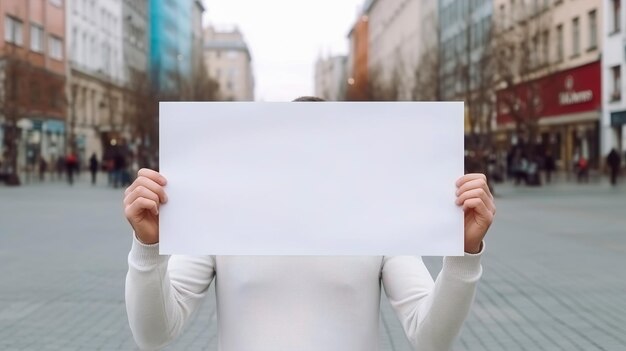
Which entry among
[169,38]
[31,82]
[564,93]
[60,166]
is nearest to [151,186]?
[31,82]

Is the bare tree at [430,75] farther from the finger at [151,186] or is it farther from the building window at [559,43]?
the finger at [151,186]

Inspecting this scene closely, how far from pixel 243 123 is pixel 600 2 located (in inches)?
1987

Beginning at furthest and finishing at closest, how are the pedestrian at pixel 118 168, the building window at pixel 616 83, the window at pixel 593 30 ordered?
the window at pixel 593 30, the building window at pixel 616 83, the pedestrian at pixel 118 168

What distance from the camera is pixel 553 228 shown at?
18.6 metres

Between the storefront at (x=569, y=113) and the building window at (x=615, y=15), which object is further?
the storefront at (x=569, y=113)

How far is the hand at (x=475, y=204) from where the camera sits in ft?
7.70

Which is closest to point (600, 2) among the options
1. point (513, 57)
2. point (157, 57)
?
point (513, 57)

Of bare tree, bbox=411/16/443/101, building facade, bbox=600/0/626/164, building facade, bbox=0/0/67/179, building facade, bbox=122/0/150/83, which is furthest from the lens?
building facade, bbox=122/0/150/83

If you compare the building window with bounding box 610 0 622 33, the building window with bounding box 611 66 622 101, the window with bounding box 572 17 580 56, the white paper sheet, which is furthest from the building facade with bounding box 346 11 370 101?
the white paper sheet

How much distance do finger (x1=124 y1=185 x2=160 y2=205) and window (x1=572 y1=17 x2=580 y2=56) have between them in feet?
175

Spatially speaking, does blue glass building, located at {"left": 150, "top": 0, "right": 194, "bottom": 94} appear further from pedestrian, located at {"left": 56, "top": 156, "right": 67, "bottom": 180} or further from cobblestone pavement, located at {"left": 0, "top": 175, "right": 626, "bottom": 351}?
cobblestone pavement, located at {"left": 0, "top": 175, "right": 626, "bottom": 351}

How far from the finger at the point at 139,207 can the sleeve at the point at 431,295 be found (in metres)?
0.78

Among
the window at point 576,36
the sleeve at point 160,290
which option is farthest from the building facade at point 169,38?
the sleeve at point 160,290

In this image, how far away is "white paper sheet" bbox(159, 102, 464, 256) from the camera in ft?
7.90
